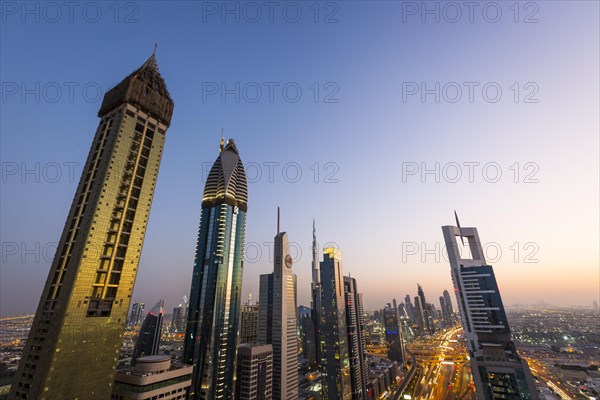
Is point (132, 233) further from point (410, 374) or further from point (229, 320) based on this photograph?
point (410, 374)

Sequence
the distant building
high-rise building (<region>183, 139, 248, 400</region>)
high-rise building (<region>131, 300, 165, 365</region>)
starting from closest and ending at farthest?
the distant building < high-rise building (<region>183, 139, 248, 400</region>) < high-rise building (<region>131, 300, 165, 365</region>)

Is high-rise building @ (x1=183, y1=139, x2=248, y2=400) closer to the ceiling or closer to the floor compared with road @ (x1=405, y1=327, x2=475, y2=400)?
closer to the ceiling

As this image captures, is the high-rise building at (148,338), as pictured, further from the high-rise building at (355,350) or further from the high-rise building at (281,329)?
the high-rise building at (355,350)

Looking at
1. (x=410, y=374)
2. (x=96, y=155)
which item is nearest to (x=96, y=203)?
(x=96, y=155)

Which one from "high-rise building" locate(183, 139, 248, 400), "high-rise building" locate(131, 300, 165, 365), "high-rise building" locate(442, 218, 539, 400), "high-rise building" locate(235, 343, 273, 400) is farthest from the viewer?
"high-rise building" locate(131, 300, 165, 365)

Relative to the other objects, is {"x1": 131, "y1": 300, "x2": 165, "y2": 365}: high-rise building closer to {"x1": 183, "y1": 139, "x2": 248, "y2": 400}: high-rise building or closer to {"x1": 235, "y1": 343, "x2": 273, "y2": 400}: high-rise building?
{"x1": 183, "y1": 139, "x2": 248, "y2": 400}: high-rise building

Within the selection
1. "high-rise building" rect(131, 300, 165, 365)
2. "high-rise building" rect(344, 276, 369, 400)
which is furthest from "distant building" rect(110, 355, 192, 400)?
"high-rise building" rect(131, 300, 165, 365)

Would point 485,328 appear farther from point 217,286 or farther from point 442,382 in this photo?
point 217,286
